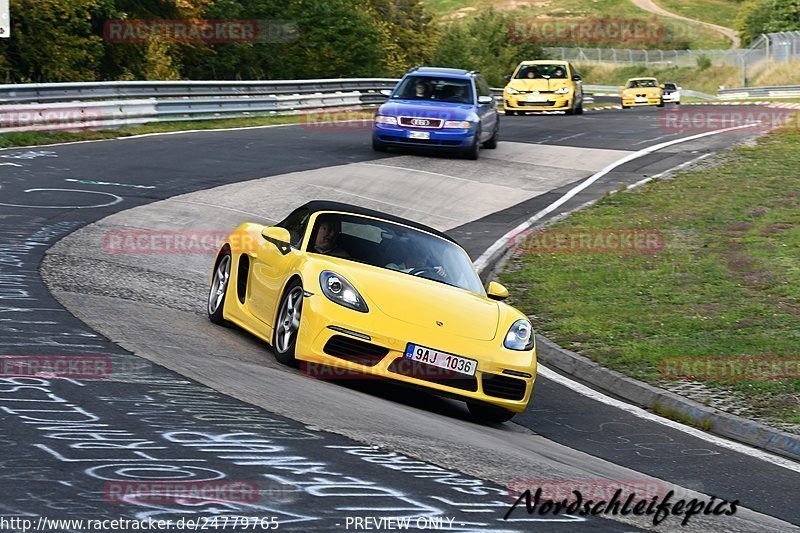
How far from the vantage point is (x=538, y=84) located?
A: 3844cm

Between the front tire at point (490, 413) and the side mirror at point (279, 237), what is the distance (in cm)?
202

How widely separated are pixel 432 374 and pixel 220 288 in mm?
3059

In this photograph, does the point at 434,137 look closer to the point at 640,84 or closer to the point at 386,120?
the point at 386,120

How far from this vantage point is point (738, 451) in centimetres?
837

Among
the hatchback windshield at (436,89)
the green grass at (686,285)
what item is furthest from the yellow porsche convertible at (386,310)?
the hatchback windshield at (436,89)

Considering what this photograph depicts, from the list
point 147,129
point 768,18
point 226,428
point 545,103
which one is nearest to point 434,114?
point 147,129

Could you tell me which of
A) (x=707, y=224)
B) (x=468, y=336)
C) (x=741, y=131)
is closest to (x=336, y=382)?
(x=468, y=336)

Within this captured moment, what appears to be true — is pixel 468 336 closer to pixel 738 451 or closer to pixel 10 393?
pixel 738 451

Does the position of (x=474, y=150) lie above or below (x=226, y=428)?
above

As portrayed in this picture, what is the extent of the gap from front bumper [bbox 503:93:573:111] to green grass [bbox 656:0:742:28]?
4252 inches

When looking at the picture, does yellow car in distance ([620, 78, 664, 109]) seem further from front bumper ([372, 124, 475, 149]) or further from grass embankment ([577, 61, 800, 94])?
front bumper ([372, 124, 475, 149])

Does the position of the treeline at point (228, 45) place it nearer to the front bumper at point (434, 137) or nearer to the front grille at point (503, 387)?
the front bumper at point (434, 137)

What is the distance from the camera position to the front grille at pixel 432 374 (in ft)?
27.4

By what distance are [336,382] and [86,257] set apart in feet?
16.8
